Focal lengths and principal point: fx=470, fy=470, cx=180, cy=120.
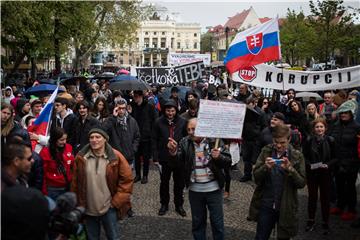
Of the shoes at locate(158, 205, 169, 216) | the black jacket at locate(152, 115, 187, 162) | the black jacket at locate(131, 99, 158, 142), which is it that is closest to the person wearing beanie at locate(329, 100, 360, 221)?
the black jacket at locate(152, 115, 187, 162)

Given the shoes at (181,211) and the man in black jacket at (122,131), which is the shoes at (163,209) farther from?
the man in black jacket at (122,131)

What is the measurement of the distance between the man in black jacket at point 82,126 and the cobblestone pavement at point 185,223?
1337mm

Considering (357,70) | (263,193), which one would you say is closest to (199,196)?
(263,193)

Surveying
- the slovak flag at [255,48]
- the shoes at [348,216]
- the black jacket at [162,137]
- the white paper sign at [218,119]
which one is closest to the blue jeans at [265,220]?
the white paper sign at [218,119]

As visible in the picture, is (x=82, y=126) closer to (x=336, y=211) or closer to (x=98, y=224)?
(x=98, y=224)

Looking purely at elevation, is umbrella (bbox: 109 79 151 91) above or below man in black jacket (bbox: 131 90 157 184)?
above

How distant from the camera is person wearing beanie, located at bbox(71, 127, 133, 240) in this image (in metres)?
4.81

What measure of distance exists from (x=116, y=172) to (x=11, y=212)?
181 centimetres

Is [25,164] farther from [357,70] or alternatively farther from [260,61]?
[357,70]

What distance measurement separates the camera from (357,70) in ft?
27.9

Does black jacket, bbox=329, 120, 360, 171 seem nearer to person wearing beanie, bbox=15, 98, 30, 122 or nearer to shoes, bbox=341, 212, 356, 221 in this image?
shoes, bbox=341, 212, 356, 221

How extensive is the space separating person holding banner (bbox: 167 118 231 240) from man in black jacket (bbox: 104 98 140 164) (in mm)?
2008

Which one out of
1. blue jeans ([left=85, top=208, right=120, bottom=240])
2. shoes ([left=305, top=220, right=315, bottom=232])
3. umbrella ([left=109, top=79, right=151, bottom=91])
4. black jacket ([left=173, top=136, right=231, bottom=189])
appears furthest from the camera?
umbrella ([left=109, top=79, right=151, bottom=91])

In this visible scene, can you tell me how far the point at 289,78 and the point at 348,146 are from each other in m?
2.62
